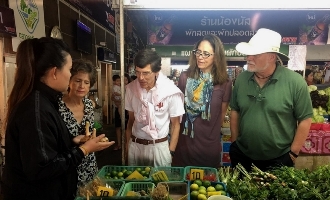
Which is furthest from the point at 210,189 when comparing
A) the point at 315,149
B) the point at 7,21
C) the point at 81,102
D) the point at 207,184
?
the point at 7,21

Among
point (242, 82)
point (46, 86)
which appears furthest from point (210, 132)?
point (46, 86)

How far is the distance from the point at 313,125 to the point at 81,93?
320 cm

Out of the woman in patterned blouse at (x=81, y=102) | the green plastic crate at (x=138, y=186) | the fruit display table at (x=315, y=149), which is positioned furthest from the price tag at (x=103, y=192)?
the fruit display table at (x=315, y=149)

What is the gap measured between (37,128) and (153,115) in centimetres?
109

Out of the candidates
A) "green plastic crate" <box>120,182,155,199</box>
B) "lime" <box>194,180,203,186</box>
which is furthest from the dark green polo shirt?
"green plastic crate" <box>120,182,155,199</box>

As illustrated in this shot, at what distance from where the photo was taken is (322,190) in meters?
1.78

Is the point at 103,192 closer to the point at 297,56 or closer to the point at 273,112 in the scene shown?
the point at 273,112

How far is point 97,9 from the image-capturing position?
712 centimetres

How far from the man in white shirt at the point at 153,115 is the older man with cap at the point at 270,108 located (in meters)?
0.63

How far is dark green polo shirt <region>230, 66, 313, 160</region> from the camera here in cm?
225

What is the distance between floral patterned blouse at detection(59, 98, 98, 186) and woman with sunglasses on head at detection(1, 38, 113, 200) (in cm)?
39

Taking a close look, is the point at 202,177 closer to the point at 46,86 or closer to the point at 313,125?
the point at 46,86

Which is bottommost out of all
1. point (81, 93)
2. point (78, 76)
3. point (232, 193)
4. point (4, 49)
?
point (232, 193)

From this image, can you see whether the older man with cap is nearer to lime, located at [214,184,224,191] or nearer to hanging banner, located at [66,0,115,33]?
lime, located at [214,184,224,191]
